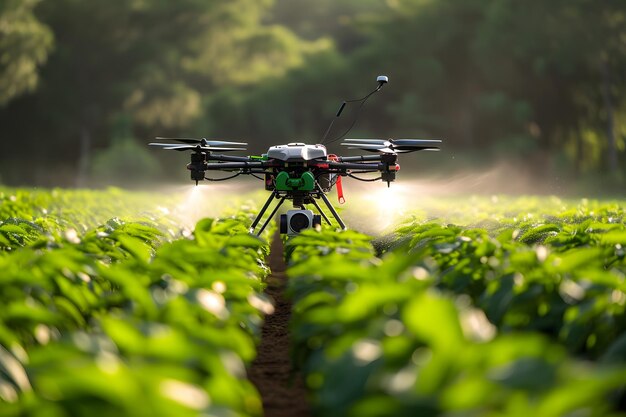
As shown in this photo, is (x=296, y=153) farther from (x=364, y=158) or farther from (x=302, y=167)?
(x=364, y=158)

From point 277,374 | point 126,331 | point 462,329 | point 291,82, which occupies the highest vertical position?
point 291,82

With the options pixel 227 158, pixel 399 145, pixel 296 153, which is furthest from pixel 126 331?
pixel 399 145

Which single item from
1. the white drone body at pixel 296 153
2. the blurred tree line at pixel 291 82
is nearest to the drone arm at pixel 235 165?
the white drone body at pixel 296 153

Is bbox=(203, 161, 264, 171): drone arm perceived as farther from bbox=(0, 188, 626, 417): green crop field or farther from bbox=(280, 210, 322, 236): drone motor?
bbox=(0, 188, 626, 417): green crop field

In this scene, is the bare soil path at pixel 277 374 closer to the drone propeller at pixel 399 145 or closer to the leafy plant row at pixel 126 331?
the leafy plant row at pixel 126 331

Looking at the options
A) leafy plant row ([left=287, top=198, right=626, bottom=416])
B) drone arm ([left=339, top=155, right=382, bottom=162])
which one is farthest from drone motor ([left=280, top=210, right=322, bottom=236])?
leafy plant row ([left=287, top=198, right=626, bottom=416])
